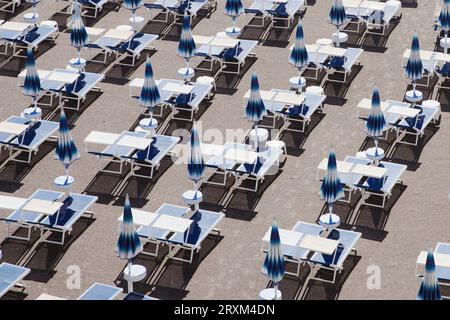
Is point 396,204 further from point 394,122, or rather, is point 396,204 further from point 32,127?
point 32,127

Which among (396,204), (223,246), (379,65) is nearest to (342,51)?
(379,65)

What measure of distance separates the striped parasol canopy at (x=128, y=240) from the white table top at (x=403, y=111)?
482 inches

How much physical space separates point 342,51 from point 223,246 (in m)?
12.6

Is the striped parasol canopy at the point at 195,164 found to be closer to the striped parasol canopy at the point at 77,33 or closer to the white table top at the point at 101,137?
the white table top at the point at 101,137

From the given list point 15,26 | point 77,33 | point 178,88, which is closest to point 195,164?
point 178,88

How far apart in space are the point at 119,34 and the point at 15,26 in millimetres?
4540

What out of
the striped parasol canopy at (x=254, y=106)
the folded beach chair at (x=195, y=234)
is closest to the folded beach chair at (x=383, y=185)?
the striped parasol canopy at (x=254, y=106)

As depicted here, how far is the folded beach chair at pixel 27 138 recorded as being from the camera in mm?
41750

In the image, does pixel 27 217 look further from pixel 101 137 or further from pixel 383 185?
pixel 383 185

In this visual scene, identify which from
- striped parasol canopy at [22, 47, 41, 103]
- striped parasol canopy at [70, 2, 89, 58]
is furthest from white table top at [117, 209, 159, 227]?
striped parasol canopy at [70, 2, 89, 58]

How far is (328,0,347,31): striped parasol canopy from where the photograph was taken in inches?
1881

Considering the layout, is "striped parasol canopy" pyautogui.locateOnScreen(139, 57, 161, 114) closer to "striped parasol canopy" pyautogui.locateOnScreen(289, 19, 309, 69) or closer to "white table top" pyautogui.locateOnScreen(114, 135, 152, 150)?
"white table top" pyautogui.locateOnScreen(114, 135, 152, 150)

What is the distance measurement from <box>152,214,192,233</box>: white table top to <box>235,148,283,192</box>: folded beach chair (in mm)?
3890

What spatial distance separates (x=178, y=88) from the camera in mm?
44375
